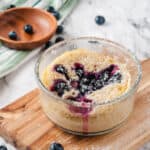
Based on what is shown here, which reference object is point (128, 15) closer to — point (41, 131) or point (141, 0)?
point (141, 0)

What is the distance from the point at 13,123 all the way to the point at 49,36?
400 millimetres

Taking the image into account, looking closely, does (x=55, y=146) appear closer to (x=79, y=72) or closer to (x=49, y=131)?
(x=49, y=131)

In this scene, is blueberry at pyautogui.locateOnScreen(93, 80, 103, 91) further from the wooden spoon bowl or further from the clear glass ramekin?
the wooden spoon bowl

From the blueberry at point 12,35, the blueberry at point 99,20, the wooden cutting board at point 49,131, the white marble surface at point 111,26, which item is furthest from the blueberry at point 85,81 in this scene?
the blueberry at point 99,20

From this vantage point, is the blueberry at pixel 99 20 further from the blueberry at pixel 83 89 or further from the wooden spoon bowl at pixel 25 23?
the blueberry at pixel 83 89

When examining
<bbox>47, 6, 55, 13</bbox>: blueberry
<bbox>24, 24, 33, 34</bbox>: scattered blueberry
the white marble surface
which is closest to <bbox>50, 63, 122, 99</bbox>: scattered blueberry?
the white marble surface

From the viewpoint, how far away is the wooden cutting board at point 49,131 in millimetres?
1125

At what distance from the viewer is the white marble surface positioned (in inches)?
56.1

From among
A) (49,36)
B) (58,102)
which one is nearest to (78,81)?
(58,102)

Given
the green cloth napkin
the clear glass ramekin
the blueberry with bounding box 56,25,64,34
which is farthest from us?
the blueberry with bounding box 56,25,64,34

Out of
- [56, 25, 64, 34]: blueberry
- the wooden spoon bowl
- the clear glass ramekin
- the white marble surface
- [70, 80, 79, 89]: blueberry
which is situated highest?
[70, 80, 79, 89]: blueberry

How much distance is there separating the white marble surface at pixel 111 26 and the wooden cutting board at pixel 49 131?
0.62ft

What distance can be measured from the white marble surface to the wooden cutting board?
189 millimetres

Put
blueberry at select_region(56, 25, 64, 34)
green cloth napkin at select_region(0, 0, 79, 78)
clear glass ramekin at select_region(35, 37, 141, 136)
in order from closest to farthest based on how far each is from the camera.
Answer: clear glass ramekin at select_region(35, 37, 141, 136) < green cloth napkin at select_region(0, 0, 79, 78) < blueberry at select_region(56, 25, 64, 34)
